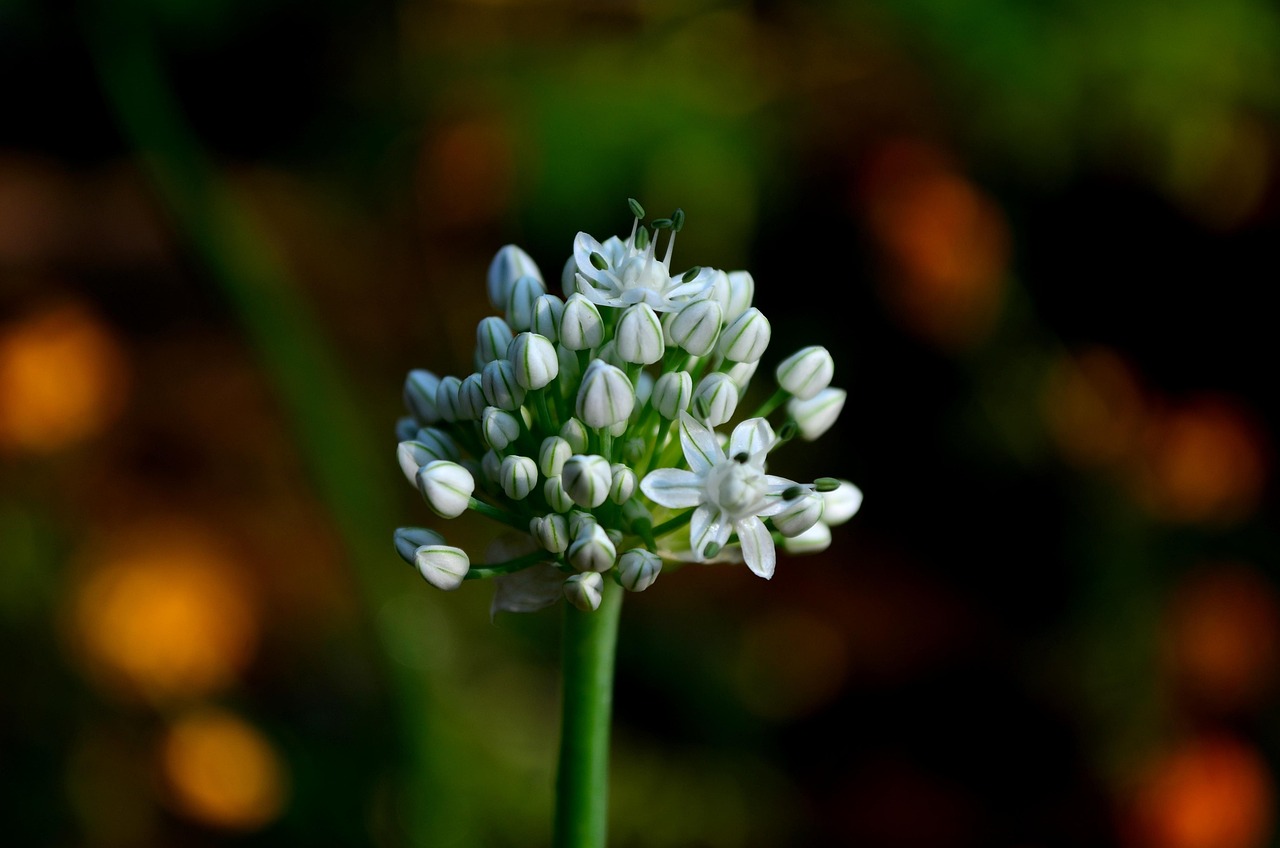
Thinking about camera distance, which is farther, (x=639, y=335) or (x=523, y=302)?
(x=523, y=302)

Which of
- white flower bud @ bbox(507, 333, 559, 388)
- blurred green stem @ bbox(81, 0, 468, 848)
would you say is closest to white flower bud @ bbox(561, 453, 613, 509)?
white flower bud @ bbox(507, 333, 559, 388)

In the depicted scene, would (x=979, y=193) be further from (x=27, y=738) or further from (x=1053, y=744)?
(x=27, y=738)

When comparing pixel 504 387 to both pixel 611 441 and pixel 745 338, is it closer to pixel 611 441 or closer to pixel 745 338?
pixel 611 441

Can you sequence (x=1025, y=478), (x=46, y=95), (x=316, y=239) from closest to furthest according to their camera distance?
1. (x=1025, y=478)
2. (x=46, y=95)
3. (x=316, y=239)

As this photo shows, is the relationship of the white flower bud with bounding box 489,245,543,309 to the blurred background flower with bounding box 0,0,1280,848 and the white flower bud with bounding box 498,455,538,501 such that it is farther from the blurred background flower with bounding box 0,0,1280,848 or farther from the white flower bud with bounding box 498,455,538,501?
the blurred background flower with bounding box 0,0,1280,848

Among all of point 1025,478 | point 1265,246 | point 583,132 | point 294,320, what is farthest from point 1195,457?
point 294,320

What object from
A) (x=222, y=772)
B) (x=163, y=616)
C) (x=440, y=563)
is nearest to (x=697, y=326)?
(x=440, y=563)
